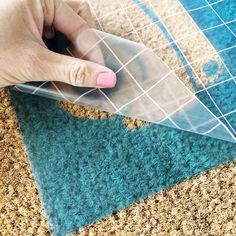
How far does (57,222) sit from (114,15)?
35 centimetres

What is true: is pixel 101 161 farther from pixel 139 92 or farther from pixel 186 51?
pixel 186 51

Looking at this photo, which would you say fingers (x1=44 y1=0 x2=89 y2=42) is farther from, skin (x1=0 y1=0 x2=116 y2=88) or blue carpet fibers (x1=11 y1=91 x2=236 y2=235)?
blue carpet fibers (x1=11 y1=91 x2=236 y2=235)

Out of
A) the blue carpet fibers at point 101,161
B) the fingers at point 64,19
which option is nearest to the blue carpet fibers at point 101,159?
the blue carpet fibers at point 101,161

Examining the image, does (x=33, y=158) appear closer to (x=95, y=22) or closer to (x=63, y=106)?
(x=63, y=106)

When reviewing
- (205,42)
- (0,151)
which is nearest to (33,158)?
(0,151)

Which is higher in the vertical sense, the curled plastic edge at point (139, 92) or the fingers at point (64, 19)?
the fingers at point (64, 19)

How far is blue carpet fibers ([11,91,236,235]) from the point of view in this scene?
0.53 m

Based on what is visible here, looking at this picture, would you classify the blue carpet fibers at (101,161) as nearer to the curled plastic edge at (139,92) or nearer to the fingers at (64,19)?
the curled plastic edge at (139,92)

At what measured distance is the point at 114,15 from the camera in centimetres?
68

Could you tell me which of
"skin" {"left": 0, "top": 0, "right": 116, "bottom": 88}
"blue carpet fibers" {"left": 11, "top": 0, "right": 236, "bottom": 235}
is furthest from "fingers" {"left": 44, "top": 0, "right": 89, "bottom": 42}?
"blue carpet fibers" {"left": 11, "top": 0, "right": 236, "bottom": 235}

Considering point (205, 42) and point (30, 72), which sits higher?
point (30, 72)

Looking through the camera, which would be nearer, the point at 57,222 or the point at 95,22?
the point at 57,222

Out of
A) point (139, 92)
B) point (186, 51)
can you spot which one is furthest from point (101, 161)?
point (186, 51)

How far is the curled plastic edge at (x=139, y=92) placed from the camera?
560mm
